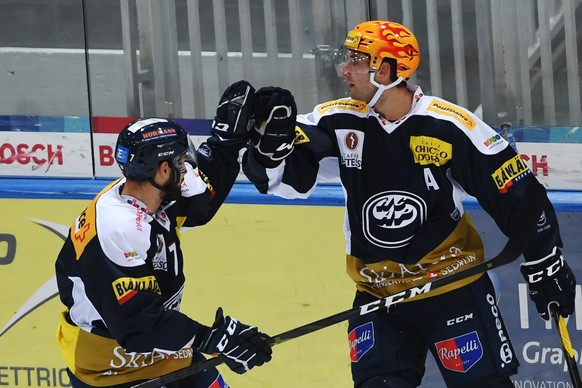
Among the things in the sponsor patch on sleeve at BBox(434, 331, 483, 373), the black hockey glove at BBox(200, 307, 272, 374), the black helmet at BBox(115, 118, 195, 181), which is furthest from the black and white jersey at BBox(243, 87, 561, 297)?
the black hockey glove at BBox(200, 307, 272, 374)

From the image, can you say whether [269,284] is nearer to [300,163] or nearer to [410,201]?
[300,163]

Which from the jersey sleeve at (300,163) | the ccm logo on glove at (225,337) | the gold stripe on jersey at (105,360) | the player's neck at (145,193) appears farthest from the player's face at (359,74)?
the gold stripe on jersey at (105,360)

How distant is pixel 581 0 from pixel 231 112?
1741 millimetres

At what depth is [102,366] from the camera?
137 inches

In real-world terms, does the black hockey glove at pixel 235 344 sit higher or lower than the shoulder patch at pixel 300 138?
lower

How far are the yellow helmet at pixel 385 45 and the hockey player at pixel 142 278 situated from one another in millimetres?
360

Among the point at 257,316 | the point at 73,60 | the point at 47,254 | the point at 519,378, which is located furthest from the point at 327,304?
the point at 73,60

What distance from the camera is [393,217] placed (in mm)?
3646

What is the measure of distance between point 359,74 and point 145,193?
725 mm

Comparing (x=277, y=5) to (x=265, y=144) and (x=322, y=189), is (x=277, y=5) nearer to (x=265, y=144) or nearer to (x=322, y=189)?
(x=322, y=189)

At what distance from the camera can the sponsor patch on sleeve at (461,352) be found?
142 inches

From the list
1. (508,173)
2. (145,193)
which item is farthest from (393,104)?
(145,193)

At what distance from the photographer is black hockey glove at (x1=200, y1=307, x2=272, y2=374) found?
11.2 ft

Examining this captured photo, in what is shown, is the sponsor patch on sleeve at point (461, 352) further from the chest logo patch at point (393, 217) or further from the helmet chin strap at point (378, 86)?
the helmet chin strap at point (378, 86)
